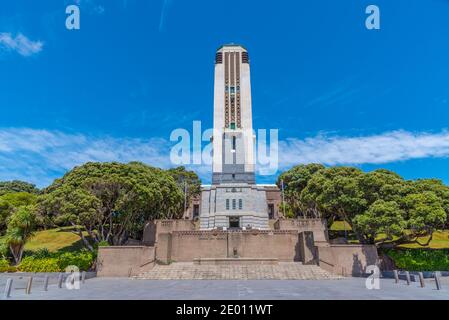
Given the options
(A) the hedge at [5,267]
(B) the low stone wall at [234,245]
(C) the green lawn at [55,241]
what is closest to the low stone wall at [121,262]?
(B) the low stone wall at [234,245]

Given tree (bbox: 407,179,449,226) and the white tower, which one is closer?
tree (bbox: 407,179,449,226)

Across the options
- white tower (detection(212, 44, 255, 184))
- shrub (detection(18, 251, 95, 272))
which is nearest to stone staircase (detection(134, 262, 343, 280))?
shrub (detection(18, 251, 95, 272))

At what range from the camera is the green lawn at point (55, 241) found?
37469mm

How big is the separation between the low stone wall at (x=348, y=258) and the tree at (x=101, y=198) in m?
→ 17.7

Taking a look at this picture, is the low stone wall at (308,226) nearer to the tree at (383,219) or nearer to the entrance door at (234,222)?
the tree at (383,219)

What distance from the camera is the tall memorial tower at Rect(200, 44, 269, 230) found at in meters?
45.7

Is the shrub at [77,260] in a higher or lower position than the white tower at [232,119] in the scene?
lower

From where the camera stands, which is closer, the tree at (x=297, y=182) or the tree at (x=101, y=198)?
the tree at (x=101, y=198)

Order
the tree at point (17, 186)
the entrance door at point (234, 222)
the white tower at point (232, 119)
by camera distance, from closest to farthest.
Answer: the entrance door at point (234, 222), the white tower at point (232, 119), the tree at point (17, 186)

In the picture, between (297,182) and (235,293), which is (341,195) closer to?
(297,182)

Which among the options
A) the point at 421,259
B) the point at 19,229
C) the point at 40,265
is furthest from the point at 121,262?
the point at 421,259

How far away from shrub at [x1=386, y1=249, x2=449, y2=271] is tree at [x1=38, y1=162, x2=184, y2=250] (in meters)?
24.1

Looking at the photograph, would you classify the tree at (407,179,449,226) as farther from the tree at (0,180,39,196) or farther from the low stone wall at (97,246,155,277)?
the tree at (0,180,39,196)
